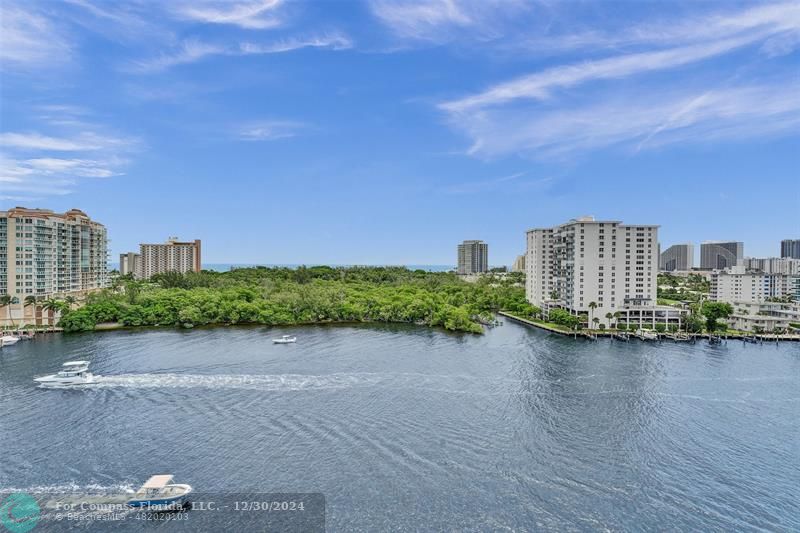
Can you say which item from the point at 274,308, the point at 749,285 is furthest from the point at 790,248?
the point at 274,308

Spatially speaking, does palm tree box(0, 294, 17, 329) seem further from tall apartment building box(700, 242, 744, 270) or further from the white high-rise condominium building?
tall apartment building box(700, 242, 744, 270)

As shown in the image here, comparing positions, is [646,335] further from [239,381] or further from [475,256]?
[475,256]

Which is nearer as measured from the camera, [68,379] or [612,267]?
[68,379]

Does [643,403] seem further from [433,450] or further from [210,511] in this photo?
[210,511]

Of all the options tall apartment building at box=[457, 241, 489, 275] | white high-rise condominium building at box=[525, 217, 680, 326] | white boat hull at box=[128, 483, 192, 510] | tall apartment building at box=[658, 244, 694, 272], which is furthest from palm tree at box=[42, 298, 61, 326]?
tall apartment building at box=[658, 244, 694, 272]

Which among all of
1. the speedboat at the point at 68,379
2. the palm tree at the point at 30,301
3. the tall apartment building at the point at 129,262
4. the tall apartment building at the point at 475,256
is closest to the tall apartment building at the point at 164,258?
the tall apartment building at the point at 129,262

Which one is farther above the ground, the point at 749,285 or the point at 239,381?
the point at 749,285

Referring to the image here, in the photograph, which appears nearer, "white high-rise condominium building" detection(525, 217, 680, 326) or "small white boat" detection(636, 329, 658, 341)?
"small white boat" detection(636, 329, 658, 341)
